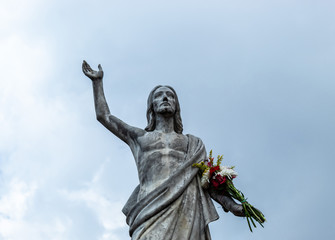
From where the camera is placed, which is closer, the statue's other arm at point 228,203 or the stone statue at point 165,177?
the stone statue at point 165,177

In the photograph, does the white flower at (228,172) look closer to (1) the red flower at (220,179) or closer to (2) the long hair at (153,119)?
(1) the red flower at (220,179)

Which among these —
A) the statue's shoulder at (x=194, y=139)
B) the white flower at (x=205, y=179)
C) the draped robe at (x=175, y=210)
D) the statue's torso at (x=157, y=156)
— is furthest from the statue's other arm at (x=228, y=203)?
the statue's shoulder at (x=194, y=139)

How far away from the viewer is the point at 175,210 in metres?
10.7

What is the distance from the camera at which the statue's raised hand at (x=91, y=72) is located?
12720 millimetres

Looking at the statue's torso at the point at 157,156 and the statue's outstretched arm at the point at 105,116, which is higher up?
the statue's outstretched arm at the point at 105,116

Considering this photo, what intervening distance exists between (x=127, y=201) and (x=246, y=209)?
219cm

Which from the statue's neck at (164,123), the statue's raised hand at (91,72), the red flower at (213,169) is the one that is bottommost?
the red flower at (213,169)

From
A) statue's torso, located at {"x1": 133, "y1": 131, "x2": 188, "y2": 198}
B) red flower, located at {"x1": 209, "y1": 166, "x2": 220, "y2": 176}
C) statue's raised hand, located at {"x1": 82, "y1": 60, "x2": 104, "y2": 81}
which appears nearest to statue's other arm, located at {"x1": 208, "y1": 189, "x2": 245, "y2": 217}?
red flower, located at {"x1": 209, "y1": 166, "x2": 220, "y2": 176}

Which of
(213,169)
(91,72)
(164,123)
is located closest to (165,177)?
(213,169)

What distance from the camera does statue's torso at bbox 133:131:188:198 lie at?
1111cm

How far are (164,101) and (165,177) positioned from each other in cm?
178

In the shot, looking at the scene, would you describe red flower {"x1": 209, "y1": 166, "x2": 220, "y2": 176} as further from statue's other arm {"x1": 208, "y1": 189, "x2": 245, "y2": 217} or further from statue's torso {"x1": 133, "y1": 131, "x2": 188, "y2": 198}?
statue's torso {"x1": 133, "y1": 131, "x2": 188, "y2": 198}

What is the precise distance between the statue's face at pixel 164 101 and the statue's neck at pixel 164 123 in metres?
0.12

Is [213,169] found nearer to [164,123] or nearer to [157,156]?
[157,156]
